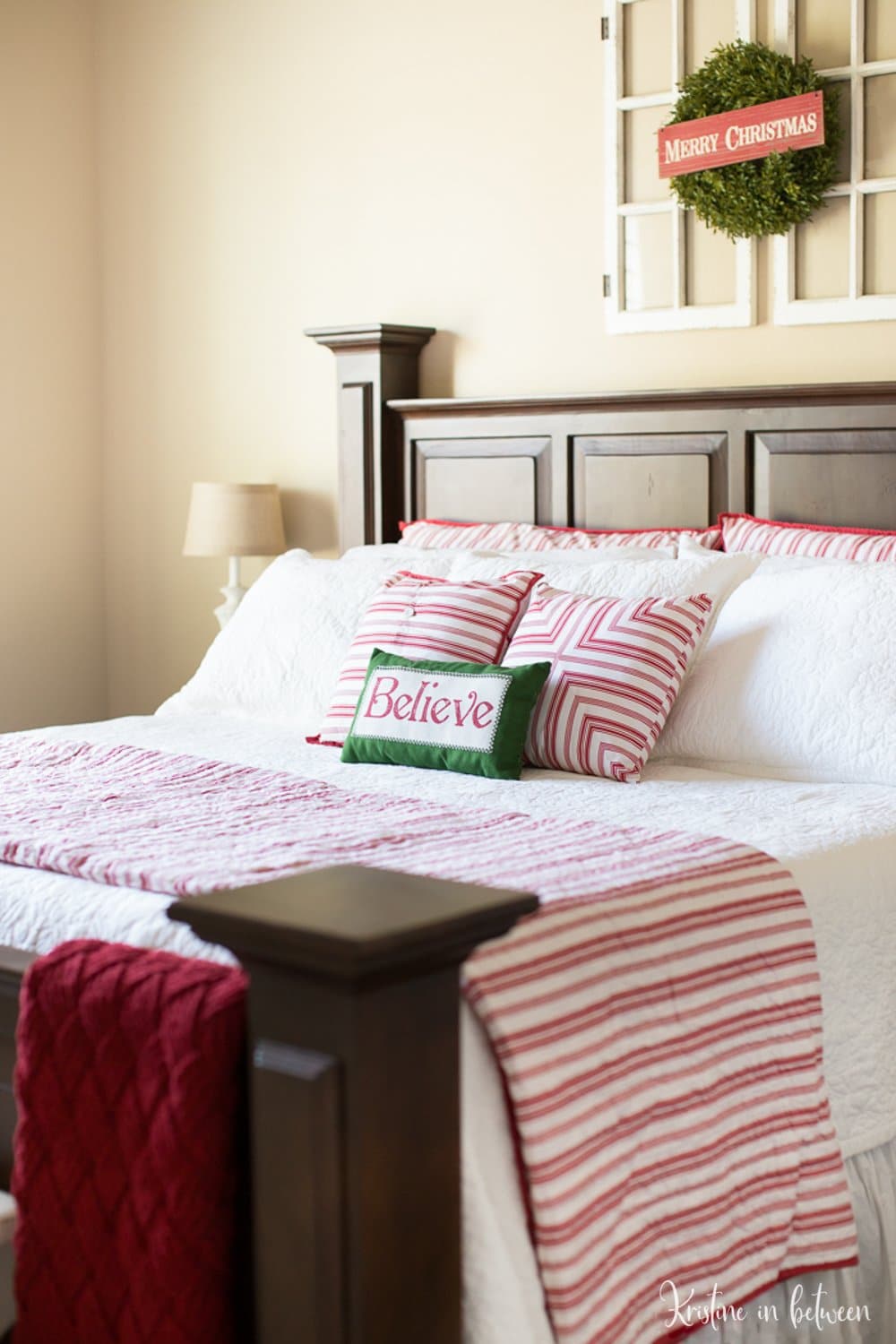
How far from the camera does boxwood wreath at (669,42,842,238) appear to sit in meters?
3.19

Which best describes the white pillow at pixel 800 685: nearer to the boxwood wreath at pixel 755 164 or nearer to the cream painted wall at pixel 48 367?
the boxwood wreath at pixel 755 164

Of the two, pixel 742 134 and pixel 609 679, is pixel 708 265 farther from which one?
pixel 609 679

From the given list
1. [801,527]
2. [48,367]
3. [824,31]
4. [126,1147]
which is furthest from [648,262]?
[126,1147]

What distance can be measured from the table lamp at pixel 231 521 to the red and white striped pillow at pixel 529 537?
0.52 meters

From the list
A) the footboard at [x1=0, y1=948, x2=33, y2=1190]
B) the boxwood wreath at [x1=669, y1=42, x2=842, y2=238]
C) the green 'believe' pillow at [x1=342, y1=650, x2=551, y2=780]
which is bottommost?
the footboard at [x1=0, y1=948, x2=33, y2=1190]

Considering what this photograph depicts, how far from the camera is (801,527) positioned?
10.3ft

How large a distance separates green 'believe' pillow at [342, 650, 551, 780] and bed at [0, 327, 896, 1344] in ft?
0.16

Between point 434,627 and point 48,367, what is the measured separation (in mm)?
2208

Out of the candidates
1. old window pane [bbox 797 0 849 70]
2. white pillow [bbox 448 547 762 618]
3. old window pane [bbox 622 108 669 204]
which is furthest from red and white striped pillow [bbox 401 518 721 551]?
old window pane [bbox 797 0 849 70]

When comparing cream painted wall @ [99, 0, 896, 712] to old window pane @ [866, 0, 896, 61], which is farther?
cream painted wall @ [99, 0, 896, 712]

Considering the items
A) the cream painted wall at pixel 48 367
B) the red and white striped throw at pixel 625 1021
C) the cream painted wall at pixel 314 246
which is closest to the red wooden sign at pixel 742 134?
the cream painted wall at pixel 314 246

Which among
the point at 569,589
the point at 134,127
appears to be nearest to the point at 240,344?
the point at 134,127

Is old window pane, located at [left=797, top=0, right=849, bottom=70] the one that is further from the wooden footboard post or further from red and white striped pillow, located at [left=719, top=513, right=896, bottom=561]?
the wooden footboard post

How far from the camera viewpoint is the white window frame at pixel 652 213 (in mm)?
3383
